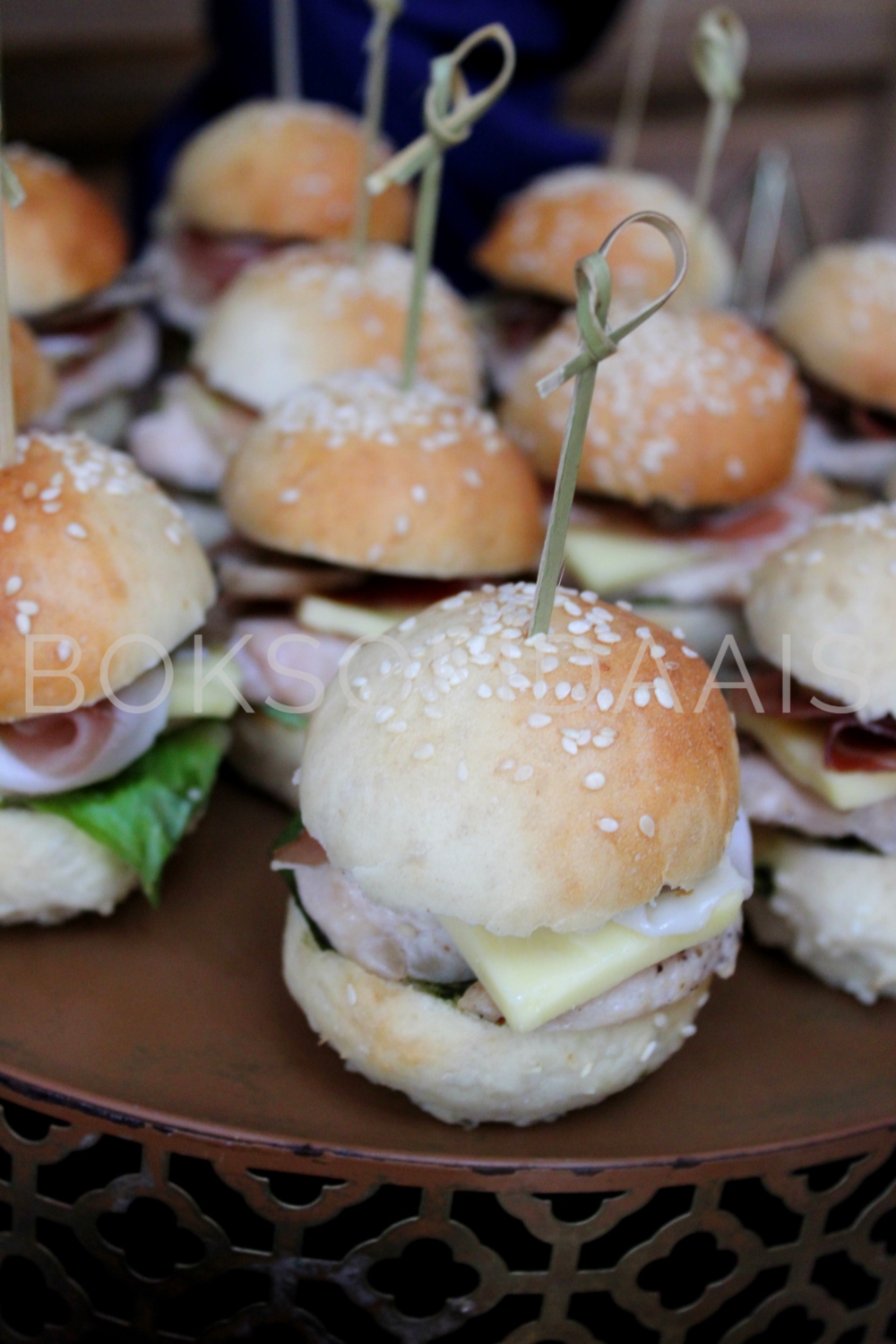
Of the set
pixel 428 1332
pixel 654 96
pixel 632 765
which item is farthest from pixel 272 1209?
pixel 654 96

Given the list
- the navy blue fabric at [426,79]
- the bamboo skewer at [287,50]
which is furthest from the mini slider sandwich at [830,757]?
the navy blue fabric at [426,79]

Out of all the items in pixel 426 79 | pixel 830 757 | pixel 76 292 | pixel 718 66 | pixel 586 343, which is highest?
pixel 718 66

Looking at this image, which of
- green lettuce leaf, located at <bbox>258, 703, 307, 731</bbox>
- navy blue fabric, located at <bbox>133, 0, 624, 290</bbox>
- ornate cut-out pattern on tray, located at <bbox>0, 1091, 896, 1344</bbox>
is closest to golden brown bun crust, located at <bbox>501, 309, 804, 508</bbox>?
green lettuce leaf, located at <bbox>258, 703, 307, 731</bbox>

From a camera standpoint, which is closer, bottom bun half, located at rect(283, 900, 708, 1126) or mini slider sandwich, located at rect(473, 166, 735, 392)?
bottom bun half, located at rect(283, 900, 708, 1126)

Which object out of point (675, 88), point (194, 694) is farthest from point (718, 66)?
point (675, 88)

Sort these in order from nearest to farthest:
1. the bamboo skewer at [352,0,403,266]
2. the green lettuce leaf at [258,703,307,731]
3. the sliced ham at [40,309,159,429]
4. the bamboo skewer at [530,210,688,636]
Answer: the bamboo skewer at [530,210,688,636]
the green lettuce leaf at [258,703,307,731]
the bamboo skewer at [352,0,403,266]
the sliced ham at [40,309,159,429]

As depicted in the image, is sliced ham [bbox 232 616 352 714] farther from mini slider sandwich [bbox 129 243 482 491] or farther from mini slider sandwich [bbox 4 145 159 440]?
mini slider sandwich [bbox 4 145 159 440]

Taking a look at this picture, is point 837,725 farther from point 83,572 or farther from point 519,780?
point 83,572
